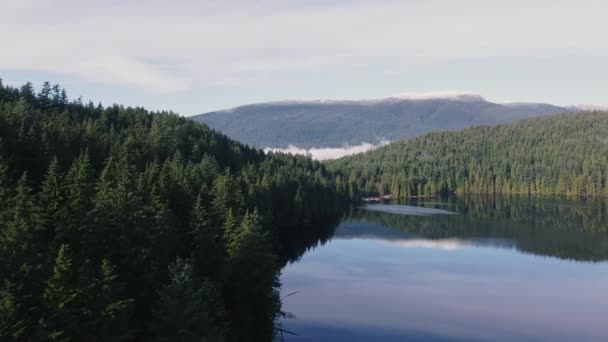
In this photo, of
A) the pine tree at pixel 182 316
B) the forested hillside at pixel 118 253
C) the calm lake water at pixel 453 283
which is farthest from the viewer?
the calm lake water at pixel 453 283

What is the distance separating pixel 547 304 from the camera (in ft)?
183

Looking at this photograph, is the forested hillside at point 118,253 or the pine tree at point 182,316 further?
the pine tree at point 182,316

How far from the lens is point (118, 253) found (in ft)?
121

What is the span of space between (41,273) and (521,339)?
35.1 metres

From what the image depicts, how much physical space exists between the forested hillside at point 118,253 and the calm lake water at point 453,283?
7011mm

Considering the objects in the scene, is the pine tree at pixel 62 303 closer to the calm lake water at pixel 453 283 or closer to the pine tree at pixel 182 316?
the pine tree at pixel 182 316

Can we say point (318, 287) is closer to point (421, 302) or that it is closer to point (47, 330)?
point (421, 302)

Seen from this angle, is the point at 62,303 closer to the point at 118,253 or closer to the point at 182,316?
the point at 182,316

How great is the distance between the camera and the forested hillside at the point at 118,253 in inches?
1033

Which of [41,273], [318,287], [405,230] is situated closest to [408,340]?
[318,287]

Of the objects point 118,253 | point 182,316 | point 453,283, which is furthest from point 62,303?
point 453,283

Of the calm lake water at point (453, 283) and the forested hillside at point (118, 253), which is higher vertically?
the forested hillside at point (118, 253)

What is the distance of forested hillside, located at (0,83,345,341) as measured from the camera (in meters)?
26.2

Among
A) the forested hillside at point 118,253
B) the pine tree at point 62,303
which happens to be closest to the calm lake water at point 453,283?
the forested hillside at point 118,253
